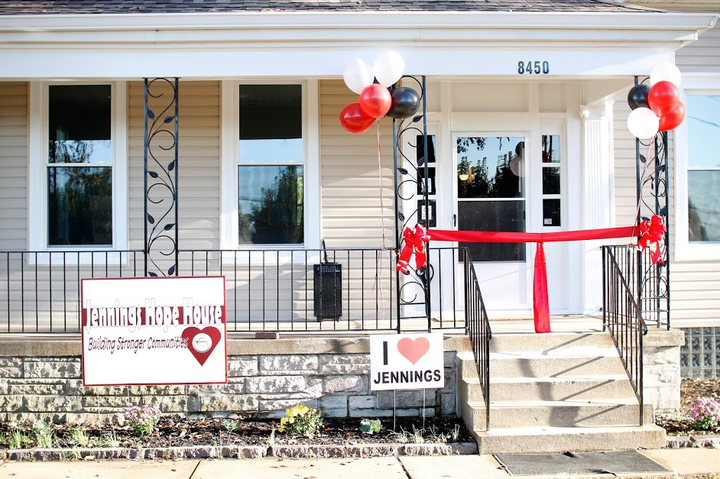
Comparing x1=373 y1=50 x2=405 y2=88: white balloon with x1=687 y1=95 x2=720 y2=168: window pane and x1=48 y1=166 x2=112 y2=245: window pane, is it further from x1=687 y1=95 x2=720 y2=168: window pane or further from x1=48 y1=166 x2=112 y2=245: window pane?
x1=687 y1=95 x2=720 y2=168: window pane

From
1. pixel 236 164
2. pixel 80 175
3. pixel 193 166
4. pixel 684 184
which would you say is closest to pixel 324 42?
pixel 236 164

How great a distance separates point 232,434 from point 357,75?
3191 mm

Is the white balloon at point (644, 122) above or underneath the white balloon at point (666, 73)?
underneath

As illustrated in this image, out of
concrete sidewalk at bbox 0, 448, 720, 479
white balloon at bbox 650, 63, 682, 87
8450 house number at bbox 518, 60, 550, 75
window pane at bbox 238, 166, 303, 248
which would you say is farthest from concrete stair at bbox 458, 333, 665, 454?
window pane at bbox 238, 166, 303, 248

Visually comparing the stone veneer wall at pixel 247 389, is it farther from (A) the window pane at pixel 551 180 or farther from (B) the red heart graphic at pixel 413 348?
(A) the window pane at pixel 551 180

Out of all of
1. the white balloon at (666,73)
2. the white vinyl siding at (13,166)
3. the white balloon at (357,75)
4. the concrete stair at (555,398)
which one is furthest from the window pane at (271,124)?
the white balloon at (666,73)

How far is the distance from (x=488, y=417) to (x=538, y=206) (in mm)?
3246

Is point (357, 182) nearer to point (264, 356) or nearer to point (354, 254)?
point (354, 254)

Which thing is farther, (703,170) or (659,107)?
(703,170)

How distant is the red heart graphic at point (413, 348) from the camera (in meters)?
5.80

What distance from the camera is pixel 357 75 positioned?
233 inches

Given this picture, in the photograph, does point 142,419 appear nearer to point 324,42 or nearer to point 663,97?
point 324,42

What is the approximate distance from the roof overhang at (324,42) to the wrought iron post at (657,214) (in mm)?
584

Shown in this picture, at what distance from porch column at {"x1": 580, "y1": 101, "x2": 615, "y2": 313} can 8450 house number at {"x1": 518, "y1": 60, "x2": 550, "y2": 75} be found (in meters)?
1.67
